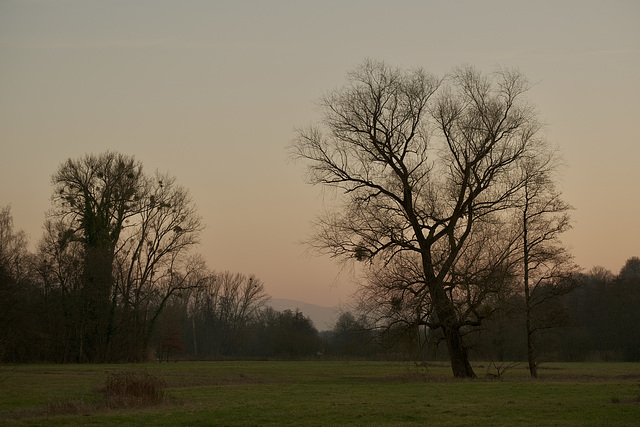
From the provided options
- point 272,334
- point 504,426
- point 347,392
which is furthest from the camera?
point 272,334

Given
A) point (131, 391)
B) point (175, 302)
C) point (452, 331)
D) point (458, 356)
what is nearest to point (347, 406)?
point (131, 391)

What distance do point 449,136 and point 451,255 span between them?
5.53 meters

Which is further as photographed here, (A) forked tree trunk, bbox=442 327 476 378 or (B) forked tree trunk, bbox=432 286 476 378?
(A) forked tree trunk, bbox=442 327 476 378

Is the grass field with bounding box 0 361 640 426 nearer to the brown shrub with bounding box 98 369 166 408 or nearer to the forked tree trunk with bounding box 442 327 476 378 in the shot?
the brown shrub with bounding box 98 369 166 408

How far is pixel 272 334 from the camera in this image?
84.2 meters

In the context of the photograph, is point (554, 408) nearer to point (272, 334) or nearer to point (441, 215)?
point (441, 215)

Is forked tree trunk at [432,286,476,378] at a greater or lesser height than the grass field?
greater

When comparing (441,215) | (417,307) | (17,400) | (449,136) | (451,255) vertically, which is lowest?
(17,400)

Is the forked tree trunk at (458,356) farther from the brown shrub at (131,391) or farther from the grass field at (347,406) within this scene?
the brown shrub at (131,391)

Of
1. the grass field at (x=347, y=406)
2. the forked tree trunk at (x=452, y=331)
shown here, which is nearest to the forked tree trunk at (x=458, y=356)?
the forked tree trunk at (x=452, y=331)

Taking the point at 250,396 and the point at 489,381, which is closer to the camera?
the point at 250,396

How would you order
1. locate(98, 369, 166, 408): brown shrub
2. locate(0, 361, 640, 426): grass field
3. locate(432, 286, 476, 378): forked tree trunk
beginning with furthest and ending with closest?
locate(432, 286, 476, 378): forked tree trunk
locate(98, 369, 166, 408): brown shrub
locate(0, 361, 640, 426): grass field

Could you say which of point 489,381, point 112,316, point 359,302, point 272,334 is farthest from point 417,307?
point 272,334

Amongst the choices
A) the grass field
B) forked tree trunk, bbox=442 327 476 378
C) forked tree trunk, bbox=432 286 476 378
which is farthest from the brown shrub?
forked tree trunk, bbox=442 327 476 378
